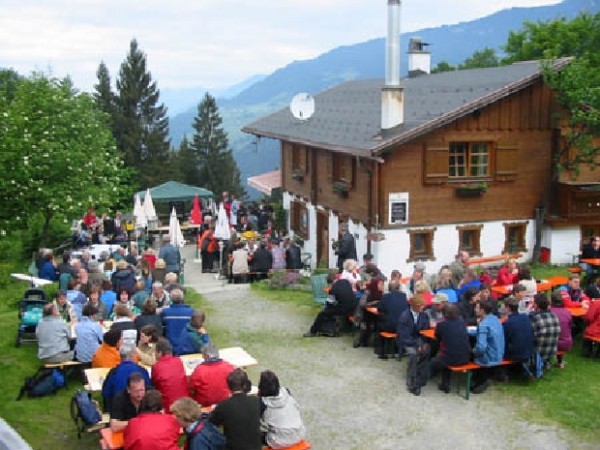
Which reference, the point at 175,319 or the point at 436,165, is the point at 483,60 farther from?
the point at 175,319

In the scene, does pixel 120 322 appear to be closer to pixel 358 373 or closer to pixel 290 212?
pixel 358 373

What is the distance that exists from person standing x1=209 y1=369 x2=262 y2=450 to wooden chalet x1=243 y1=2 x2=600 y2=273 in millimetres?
11622

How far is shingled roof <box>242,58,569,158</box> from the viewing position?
1881 centimetres

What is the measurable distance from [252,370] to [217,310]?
4457 millimetres

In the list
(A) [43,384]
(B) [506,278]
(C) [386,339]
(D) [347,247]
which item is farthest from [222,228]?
(A) [43,384]

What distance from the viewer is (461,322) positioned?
428 inches

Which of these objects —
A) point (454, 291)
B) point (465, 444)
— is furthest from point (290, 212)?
point (465, 444)

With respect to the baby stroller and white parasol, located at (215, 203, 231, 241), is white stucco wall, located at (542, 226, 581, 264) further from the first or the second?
the baby stroller

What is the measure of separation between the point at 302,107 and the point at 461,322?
16.2 metres

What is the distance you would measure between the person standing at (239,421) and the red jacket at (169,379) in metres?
1.47

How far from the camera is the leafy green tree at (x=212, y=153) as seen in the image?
61406 mm

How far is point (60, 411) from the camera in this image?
10383 millimetres

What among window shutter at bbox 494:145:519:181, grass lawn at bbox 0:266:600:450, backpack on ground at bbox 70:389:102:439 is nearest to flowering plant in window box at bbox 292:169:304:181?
window shutter at bbox 494:145:519:181

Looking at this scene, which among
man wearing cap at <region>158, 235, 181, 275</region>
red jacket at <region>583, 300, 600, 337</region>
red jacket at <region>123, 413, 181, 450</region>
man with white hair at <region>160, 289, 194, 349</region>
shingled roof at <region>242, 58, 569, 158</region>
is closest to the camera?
red jacket at <region>123, 413, 181, 450</region>
